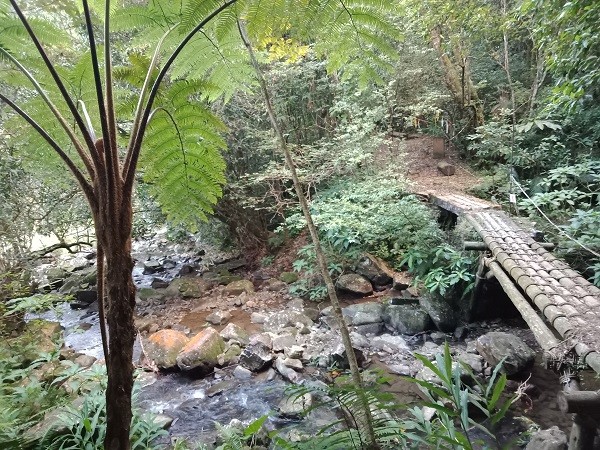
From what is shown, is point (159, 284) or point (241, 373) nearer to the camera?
point (241, 373)

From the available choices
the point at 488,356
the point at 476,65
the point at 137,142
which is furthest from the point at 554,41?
the point at 476,65

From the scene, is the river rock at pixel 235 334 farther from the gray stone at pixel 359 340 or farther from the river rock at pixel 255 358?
the gray stone at pixel 359 340

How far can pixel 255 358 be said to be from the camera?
13.1ft

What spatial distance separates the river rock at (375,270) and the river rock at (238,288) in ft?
6.21

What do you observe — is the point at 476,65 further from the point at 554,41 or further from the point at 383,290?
the point at 383,290

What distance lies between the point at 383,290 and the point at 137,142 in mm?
4784

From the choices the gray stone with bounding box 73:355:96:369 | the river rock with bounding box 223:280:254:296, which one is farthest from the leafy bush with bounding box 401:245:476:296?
the gray stone with bounding box 73:355:96:369

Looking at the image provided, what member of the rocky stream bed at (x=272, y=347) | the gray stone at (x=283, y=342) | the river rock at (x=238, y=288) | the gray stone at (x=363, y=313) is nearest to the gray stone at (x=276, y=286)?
the rocky stream bed at (x=272, y=347)

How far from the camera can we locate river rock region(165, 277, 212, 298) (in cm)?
623

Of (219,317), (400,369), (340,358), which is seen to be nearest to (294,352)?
(340,358)

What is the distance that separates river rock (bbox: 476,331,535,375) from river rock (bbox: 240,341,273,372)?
2.33 meters

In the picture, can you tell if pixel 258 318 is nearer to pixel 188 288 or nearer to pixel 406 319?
pixel 188 288

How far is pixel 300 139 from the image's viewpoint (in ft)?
24.1

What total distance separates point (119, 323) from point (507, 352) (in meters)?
3.62
